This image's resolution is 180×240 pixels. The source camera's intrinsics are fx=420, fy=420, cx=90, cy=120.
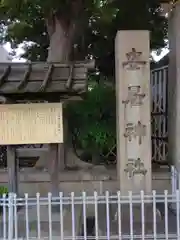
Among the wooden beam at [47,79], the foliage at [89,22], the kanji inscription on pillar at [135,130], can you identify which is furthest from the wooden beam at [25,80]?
the foliage at [89,22]

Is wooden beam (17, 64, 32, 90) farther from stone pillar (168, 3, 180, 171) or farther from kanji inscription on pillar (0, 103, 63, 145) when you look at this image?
stone pillar (168, 3, 180, 171)

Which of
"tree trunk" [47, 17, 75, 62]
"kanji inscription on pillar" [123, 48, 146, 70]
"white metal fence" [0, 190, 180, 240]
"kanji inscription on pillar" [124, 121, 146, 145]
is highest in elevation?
"tree trunk" [47, 17, 75, 62]

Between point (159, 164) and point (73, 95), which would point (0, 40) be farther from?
point (73, 95)

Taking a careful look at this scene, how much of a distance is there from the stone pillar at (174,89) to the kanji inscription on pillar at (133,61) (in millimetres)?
803

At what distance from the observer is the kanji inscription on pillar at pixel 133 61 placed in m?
7.23

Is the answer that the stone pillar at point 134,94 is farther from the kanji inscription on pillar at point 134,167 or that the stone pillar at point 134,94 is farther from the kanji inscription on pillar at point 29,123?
the kanji inscription on pillar at point 29,123

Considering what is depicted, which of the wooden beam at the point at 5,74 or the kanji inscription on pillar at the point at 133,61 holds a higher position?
the kanji inscription on pillar at the point at 133,61

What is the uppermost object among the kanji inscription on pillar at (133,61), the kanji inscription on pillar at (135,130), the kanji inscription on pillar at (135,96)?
the kanji inscription on pillar at (133,61)

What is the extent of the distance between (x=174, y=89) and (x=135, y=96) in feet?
3.29

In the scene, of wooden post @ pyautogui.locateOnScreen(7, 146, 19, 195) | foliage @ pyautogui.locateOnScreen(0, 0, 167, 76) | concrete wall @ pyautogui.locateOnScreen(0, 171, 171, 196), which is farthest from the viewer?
foliage @ pyautogui.locateOnScreen(0, 0, 167, 76)

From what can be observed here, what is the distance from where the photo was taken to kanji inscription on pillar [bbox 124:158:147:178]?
24.0ft

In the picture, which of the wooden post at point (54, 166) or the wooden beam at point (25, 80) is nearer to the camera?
the wooden beam at point (25, 80)

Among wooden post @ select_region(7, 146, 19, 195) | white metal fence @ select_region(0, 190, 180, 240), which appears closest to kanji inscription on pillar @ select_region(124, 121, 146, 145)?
white metal fence @ select_region(0, 190, 180, 240)

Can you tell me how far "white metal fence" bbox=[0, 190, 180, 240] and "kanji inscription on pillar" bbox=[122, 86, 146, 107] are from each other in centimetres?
160
